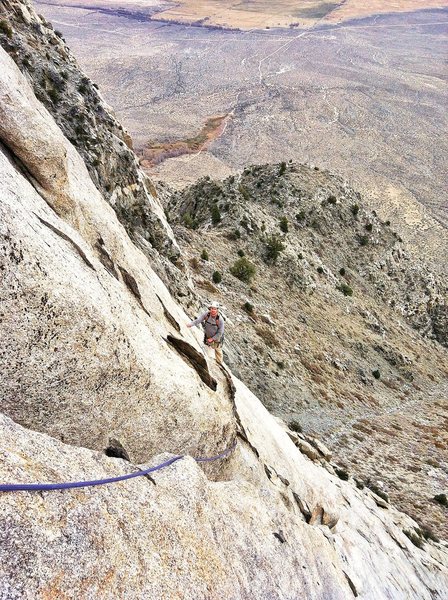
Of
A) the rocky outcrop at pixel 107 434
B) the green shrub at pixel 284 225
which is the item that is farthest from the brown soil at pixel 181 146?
the rocky outcrop at pixel 107 434

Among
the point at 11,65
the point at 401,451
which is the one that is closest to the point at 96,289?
the point at 11,65

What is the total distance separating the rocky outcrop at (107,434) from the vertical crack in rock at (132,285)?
0.23ft

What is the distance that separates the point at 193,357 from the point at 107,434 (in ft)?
16.3

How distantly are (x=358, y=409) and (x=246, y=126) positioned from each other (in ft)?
547

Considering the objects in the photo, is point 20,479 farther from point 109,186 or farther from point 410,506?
point 410,506

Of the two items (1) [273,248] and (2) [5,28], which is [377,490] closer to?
(1) [273,248]

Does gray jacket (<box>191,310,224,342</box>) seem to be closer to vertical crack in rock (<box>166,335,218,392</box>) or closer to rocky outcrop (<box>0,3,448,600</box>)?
rocky outcrop (<box>0,3,448,600</box>)

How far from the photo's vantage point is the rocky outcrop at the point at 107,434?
27.0 ft

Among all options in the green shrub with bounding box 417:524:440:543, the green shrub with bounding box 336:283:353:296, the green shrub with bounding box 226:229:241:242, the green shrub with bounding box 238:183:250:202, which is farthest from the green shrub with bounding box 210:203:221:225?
the green shrub with bounding box 417:524:440:543

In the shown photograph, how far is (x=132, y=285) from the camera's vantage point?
15.4 m

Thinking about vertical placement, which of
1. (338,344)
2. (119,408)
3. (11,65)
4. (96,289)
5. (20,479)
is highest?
(11,65)

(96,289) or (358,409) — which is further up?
(96,289)

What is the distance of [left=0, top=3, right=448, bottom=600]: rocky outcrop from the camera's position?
823 cm

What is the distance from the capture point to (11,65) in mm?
16047
